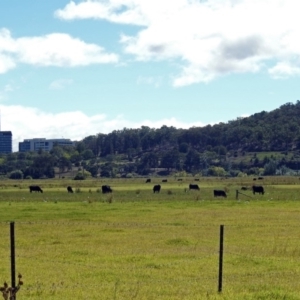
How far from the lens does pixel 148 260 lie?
2108 cm

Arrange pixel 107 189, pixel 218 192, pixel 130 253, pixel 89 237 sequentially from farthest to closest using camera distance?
pixel 107 189, pixel 218 192, pixel 89 237, pixel 130 253

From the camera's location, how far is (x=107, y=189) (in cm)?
7612

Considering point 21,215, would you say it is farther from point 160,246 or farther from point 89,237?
point 160,246

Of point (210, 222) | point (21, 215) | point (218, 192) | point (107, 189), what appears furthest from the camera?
point (107, 189)

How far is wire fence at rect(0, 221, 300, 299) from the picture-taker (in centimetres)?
1612

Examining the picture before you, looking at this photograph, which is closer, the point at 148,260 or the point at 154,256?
the point at 148,260

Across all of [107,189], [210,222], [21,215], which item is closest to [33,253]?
[210,222]

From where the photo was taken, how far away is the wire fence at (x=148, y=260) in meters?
16.1

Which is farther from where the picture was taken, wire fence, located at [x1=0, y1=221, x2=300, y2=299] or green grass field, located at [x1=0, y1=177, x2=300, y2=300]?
wire fence, located at [x1=0, y1=221, x2=300, y2=299]

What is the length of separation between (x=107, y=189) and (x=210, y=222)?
42.4 m

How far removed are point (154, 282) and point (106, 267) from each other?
309 centimetres

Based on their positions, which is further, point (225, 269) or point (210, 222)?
point (210, 222)

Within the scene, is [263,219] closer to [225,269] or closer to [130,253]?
[130,253]

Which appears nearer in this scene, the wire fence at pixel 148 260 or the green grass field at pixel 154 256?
the green grass field at pixel 154 256
